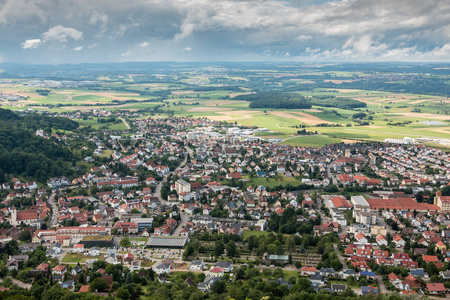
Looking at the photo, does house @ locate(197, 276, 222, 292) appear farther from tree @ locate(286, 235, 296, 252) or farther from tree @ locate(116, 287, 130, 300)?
tree @ locate(286, 235, 296, 252)

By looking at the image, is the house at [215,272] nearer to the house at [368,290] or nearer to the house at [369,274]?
the house at [368,290]

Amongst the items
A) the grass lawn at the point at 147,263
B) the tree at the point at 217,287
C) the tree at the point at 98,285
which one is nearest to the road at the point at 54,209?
the grass lawn at the point at 147,263

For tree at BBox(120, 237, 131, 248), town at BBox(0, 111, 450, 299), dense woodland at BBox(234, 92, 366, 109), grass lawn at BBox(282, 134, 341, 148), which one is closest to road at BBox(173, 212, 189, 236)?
town at BBox(0, 111, 450, 299)

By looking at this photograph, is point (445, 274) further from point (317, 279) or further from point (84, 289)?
point (84, 289)

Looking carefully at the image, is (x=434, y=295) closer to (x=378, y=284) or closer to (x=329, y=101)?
(x=378, y=284)

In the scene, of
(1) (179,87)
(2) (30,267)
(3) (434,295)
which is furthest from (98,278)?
(1) (179,87)

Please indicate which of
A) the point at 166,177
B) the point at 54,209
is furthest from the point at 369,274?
the point at 166,177
